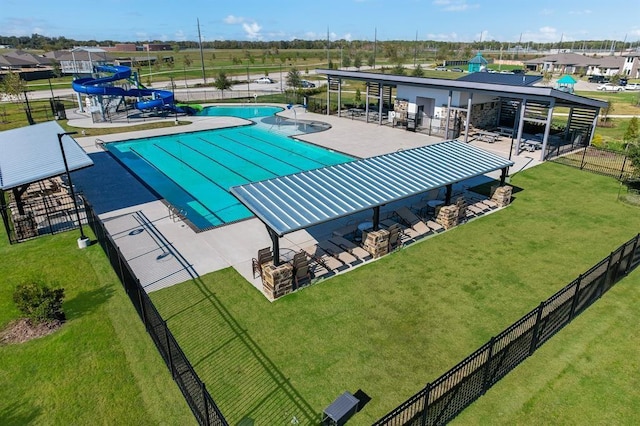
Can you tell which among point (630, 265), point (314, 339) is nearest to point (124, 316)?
point (314, 339)

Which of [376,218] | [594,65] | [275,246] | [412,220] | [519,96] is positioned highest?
[594,65]

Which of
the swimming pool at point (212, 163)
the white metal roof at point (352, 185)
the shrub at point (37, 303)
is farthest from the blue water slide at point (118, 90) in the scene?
the shrub at point (37, 303)

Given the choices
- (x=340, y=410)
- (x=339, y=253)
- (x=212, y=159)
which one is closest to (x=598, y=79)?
(x=212, y=159)

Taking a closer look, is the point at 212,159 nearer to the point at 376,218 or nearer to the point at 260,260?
the point at 376,218

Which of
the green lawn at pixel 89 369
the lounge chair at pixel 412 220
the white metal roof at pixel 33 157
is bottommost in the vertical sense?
the green lawn at pixel 89 369

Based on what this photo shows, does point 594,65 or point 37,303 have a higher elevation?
point 594,65

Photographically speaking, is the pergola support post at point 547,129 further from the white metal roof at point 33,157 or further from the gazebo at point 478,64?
the gazebo at point 478,64

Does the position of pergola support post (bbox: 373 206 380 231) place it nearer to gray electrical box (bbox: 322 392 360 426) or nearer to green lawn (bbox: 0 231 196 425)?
gray electrical box (bbox: 322 392 360 426)
